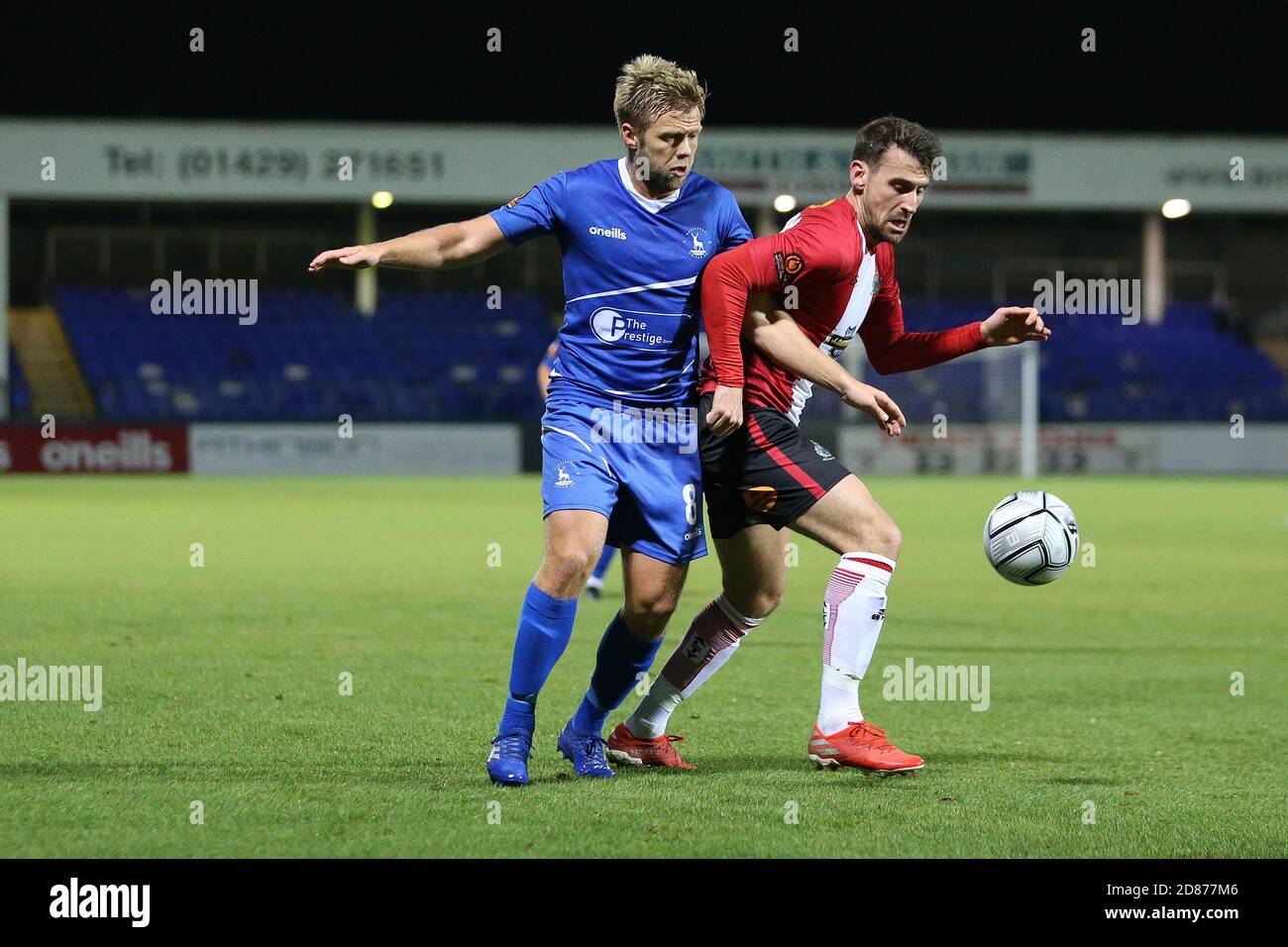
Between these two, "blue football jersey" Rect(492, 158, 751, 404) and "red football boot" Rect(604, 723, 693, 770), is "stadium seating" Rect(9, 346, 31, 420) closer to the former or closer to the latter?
"red football boot" Rect(604, 723, 693, 770)

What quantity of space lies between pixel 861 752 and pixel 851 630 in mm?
408

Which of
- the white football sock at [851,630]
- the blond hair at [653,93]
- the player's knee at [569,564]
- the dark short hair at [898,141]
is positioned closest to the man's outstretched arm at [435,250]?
the blond hair at [653,93]

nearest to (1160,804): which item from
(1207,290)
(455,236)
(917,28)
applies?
(455,236)

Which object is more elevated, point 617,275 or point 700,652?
point 617,275

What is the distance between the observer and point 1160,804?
192 inches

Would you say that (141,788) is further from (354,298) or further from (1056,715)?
(354,298)

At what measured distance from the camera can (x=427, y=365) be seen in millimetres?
38719

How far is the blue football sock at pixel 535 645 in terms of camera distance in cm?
514

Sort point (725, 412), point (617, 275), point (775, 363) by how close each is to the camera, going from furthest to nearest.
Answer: point (775, 363)
point (617, 275)
point (725, 412)

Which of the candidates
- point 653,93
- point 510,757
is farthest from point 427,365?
point 510,757

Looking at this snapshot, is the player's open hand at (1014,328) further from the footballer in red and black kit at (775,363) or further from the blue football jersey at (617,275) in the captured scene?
the blue football jersey at (617,275)

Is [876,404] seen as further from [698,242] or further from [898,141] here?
[898,141]

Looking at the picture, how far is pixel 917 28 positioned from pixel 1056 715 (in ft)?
117

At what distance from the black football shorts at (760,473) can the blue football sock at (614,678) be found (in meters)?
0.46
